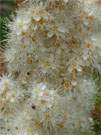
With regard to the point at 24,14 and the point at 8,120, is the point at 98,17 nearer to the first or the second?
the point at 24,14

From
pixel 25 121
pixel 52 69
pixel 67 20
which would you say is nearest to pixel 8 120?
pixel 25 121

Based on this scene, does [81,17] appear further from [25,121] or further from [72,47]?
[25,121]

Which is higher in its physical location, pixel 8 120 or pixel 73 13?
pixel 73 13

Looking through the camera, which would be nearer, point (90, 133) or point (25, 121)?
point (25, 121)

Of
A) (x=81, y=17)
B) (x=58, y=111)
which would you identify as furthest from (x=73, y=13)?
(x=58, y=111)

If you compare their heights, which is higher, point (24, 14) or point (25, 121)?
point (24, 14)

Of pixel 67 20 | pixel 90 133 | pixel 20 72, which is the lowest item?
pixel 90 133
